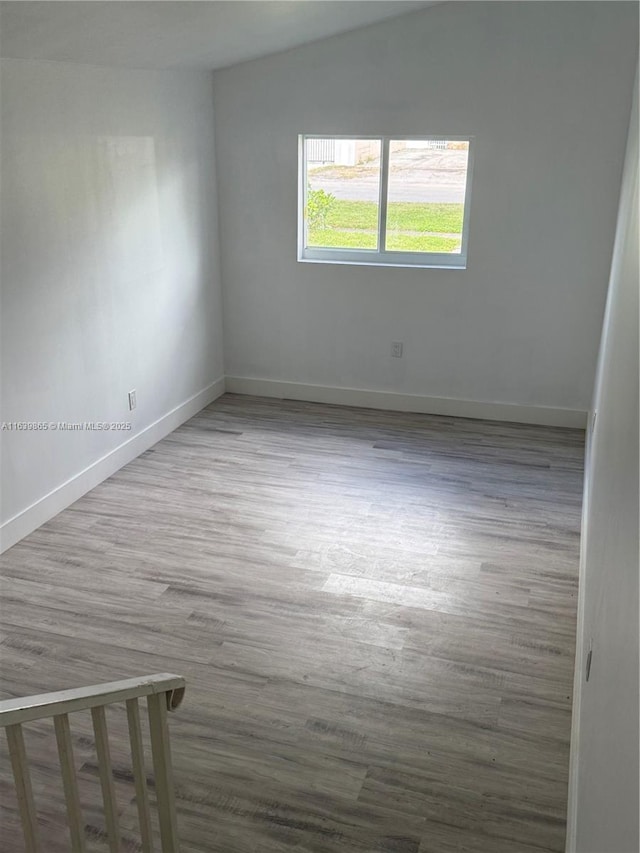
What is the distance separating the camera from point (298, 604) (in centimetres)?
313


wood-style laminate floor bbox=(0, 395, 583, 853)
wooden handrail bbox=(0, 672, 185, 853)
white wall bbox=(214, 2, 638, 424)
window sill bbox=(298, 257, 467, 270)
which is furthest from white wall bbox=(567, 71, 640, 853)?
window sill bbox=(298, 257, 467, 270)

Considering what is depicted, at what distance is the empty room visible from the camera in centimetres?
217

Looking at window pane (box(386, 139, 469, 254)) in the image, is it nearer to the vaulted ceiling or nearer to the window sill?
the window sill

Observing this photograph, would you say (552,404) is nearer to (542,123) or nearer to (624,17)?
(542,123)

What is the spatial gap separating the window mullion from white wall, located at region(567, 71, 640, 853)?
102 inches

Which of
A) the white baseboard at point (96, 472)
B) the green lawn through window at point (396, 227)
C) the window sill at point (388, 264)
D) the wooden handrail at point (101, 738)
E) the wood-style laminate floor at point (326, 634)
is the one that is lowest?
the wood-style laminate floor at point (326, 634)

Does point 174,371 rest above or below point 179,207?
below

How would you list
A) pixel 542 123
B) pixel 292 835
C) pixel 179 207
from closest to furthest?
pixel 292 835 < pixel 542 123 < pixel 179 207

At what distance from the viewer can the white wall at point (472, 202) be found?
4359 millimetres

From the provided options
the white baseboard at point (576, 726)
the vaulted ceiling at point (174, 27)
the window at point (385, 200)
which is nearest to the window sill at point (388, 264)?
the window at point (385, 200)

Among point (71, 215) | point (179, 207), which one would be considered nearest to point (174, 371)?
point (179, 207)

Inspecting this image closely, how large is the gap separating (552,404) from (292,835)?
3.62 m

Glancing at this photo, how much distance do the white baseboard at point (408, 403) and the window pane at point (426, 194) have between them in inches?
41.2

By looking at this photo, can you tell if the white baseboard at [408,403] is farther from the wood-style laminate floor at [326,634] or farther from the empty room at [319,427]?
the wood-style laminate floor at [326,634]
